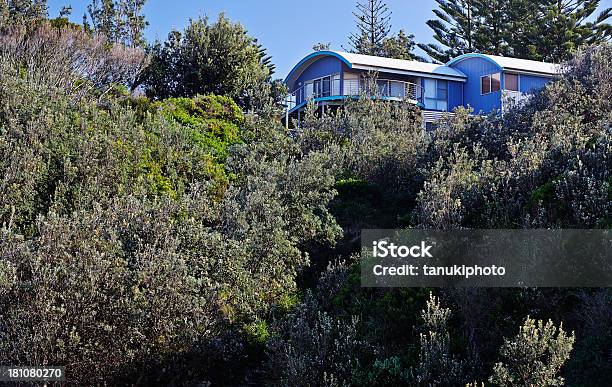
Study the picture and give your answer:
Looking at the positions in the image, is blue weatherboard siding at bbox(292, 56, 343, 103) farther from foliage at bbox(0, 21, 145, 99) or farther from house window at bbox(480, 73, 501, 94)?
foliage at bbox(0, 21, 145, 99)

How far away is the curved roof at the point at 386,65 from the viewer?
91.8ft

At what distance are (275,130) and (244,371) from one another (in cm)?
817

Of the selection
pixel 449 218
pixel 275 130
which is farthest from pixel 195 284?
pixel 275 130

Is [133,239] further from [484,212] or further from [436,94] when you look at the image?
[436,94]

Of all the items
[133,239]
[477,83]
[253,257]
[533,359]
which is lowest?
[533,359]

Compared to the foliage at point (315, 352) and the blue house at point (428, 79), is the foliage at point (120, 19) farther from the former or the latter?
the foliage at point (315, 352)

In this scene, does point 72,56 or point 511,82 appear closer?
point 72,56

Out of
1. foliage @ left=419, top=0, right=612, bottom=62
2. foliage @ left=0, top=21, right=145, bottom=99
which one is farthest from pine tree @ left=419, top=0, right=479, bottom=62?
foliage @ left=0, top=21, right=145, bottom=99

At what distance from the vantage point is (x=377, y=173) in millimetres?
14977

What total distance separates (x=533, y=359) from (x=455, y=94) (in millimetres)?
24725

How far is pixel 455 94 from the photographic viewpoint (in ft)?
98.6

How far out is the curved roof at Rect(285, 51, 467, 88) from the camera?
28.0m

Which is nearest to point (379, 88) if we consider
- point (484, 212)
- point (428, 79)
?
point (428, 79)

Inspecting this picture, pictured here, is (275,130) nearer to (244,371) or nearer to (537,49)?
(244,371)
